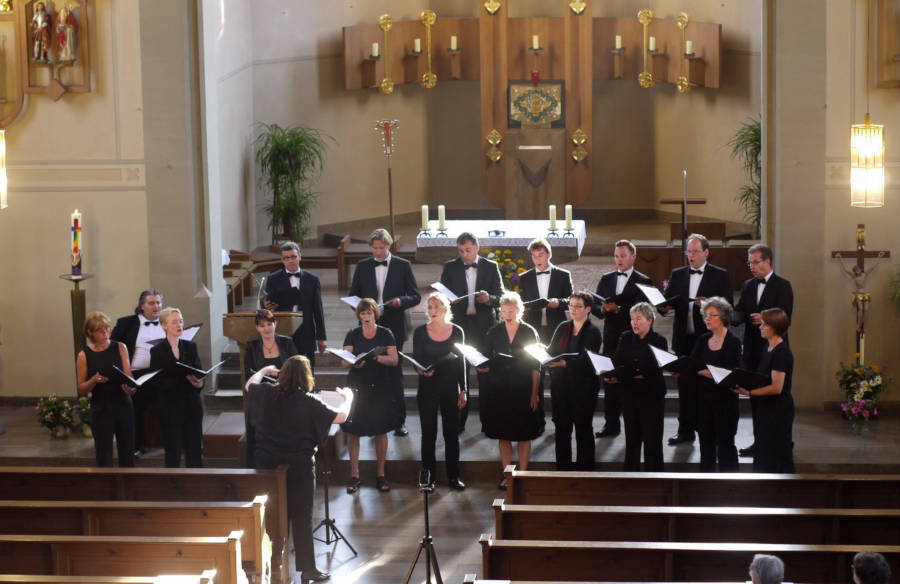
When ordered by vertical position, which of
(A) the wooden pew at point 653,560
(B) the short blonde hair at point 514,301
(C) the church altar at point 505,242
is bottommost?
(A) the wooden pew at point 653,560

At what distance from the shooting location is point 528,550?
5.50 m

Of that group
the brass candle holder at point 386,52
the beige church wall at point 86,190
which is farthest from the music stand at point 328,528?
the brass candle holder at point 386,52

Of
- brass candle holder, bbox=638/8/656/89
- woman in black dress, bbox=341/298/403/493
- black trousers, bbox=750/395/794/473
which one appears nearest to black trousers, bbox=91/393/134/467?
woman in black dress, bbox=341/298/403/493

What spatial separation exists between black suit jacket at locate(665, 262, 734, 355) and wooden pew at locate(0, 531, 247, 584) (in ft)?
13.7

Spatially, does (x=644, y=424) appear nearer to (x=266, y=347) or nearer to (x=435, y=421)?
(x=435, y=421)

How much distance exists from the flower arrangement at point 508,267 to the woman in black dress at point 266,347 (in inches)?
110

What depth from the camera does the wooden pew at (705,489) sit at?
20.3 feet

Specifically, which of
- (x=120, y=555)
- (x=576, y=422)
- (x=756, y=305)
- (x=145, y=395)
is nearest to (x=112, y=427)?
(x=145, y=395)

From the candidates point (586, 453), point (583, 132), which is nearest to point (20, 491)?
point (586, 453)

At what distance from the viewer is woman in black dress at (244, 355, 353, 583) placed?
20.9ft

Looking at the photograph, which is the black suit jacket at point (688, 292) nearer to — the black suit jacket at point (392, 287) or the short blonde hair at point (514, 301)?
the short blonde hair at point (514, 301)

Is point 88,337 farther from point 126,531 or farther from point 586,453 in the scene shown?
point 586,453

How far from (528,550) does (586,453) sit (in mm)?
2646

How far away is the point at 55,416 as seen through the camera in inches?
369
